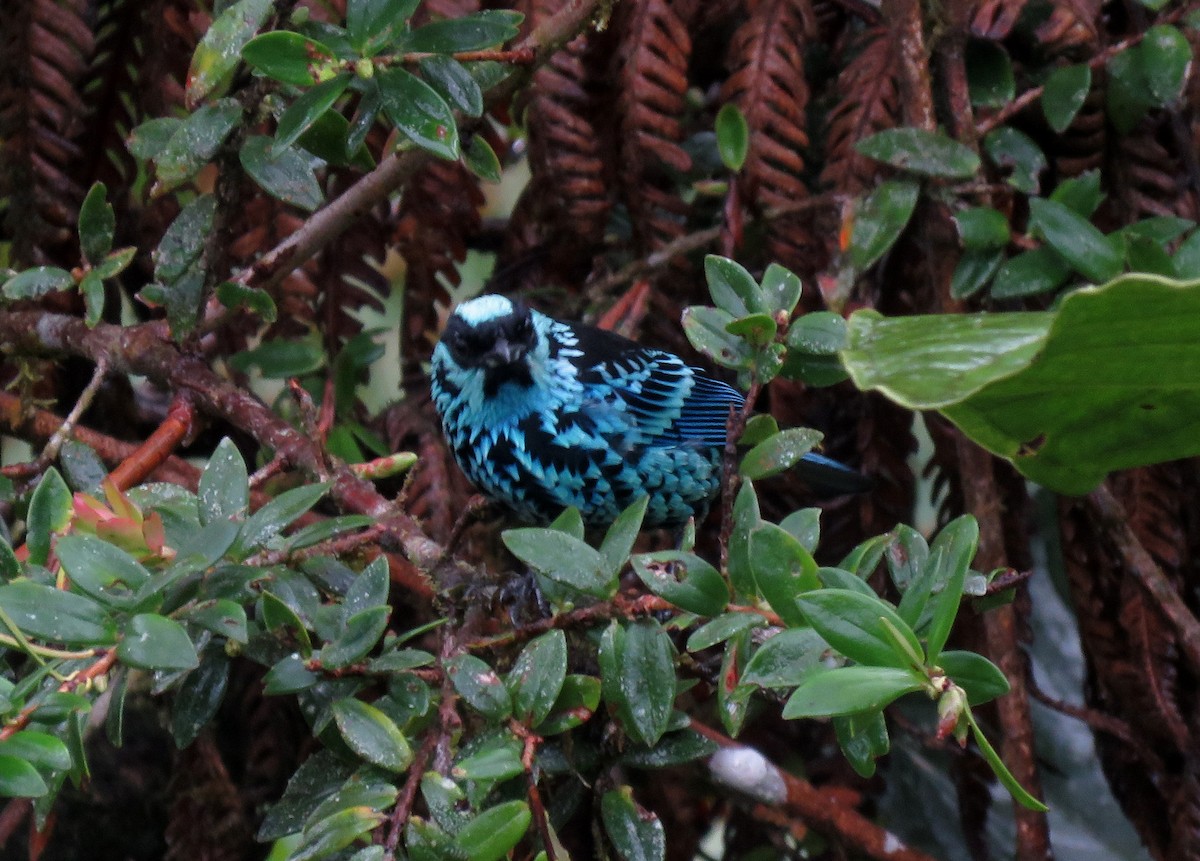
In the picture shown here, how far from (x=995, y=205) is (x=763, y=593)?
4.24ft

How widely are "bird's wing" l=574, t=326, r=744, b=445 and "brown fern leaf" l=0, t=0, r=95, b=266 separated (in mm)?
966

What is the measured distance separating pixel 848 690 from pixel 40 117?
5.94 ft

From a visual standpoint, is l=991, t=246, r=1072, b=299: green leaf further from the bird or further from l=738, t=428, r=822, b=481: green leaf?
l=738, t=428, r=822, b=481: green leaf

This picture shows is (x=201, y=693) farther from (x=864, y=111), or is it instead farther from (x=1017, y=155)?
(x=1017, y=155)

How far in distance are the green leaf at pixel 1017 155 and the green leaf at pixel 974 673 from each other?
1.23 metres

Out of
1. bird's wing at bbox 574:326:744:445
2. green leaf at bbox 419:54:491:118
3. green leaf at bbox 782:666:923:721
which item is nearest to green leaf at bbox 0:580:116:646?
green leaf at bbox 782:666:923:721

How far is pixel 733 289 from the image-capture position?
1.46 metres

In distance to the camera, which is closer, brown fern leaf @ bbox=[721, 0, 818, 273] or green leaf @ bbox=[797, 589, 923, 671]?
green leaf @ bbox=[797, 589, 923, 671]

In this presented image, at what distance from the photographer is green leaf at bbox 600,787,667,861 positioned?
48.9 inches

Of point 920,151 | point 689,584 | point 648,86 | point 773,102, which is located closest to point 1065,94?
point 920,151

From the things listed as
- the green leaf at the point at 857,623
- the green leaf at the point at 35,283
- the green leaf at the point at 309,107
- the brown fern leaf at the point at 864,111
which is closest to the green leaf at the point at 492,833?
the green leaf at the point at 857,623

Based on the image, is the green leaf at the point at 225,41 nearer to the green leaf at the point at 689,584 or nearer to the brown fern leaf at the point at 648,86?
the green leaf at the point at 689,584

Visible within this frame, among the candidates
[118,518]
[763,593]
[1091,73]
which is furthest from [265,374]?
[1091,73]

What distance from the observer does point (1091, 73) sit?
2.11 metres
